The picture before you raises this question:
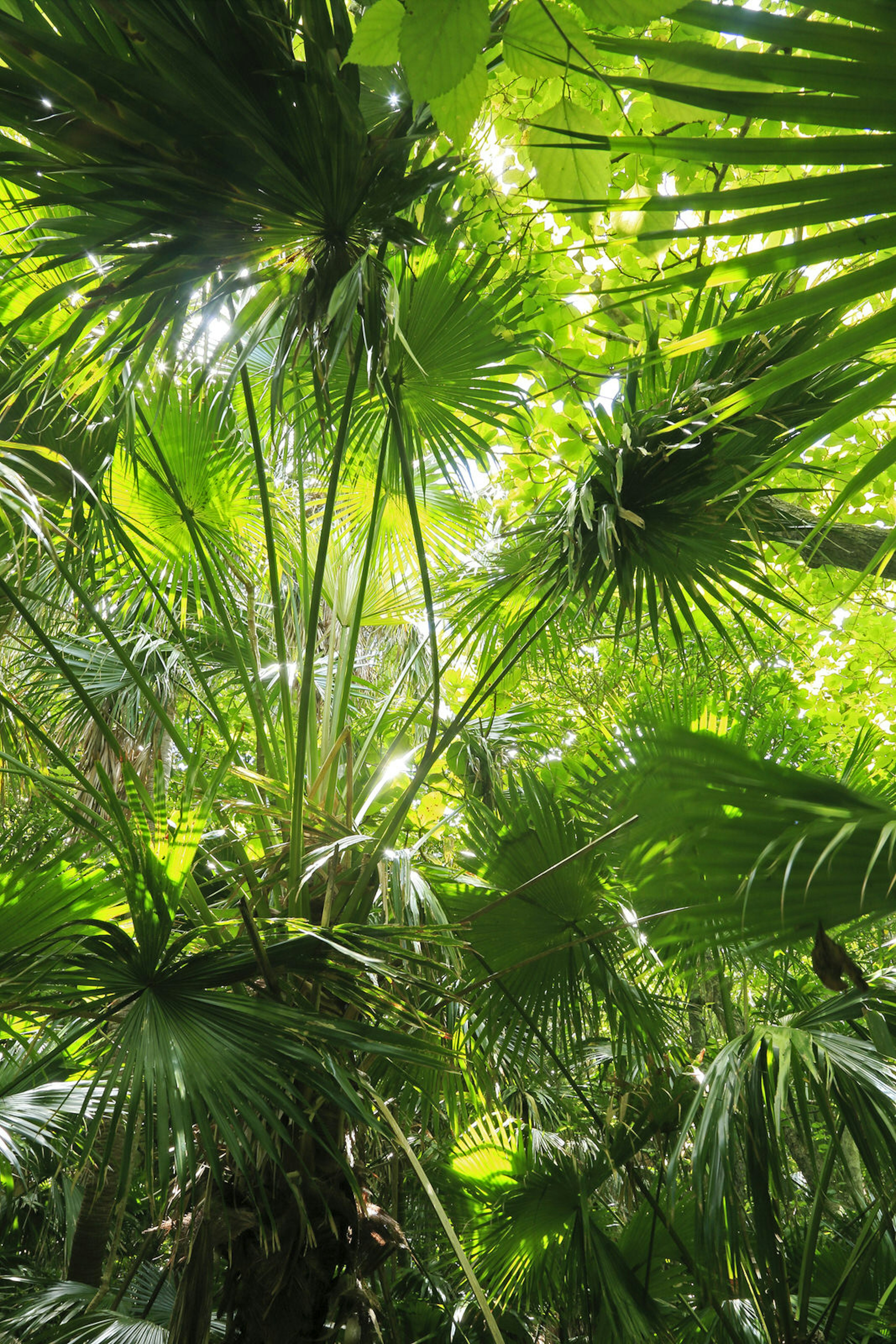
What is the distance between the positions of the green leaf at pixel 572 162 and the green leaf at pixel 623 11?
0.36 feet

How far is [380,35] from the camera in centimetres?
69

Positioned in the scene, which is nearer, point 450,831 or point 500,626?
point 450,831

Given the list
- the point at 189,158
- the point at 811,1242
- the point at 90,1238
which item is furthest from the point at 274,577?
the point at 90,1238

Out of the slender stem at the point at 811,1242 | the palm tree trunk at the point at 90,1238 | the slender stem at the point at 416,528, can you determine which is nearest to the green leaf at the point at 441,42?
the slender stem at the point at 416,528

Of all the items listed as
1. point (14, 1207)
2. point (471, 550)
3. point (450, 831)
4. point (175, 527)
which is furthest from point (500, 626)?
point (14, 1207)

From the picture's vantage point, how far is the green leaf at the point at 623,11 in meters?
0.63

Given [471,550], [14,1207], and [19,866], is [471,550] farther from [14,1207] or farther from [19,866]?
[14,1207]

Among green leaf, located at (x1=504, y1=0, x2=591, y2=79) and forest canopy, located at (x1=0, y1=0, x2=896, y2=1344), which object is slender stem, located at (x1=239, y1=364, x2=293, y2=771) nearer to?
forest canopy, located at (x1=0, y1=0, x2=896, y2=1344)

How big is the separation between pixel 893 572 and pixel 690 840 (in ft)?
6.00

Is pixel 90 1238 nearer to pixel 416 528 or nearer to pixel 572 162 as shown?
pixel 416 528

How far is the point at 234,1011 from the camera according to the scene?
4.84 feet

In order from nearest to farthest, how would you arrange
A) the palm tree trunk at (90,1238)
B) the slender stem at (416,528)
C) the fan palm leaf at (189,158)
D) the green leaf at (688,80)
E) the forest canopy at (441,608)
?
the green leaf at (688,80)
the forest canopy at (441,608)
the fan palm leaf at (189,158)
the slender stem at (416,528)
the palm tree trunk at (90,1238)

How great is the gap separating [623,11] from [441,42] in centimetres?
16

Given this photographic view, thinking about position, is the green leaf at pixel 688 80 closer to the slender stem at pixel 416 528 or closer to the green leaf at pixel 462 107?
the green leaf at pixel 462 107
